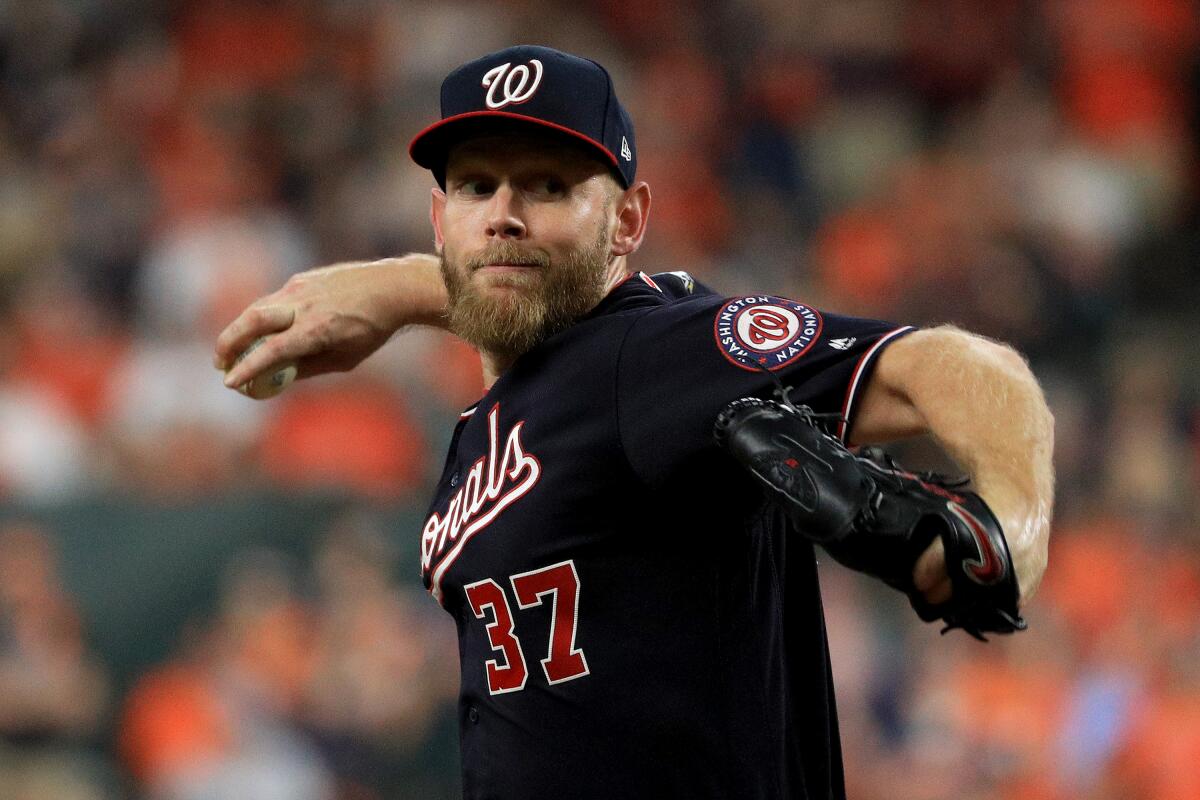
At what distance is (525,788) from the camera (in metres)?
2.24

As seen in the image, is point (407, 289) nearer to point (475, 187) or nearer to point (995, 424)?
point (475, 187)

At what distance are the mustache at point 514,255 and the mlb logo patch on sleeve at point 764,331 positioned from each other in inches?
14.6

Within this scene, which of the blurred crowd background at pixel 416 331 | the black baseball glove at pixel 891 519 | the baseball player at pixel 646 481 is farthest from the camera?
the blurred crowd background at pixel 416 331

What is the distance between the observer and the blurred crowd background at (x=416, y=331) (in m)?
5.53

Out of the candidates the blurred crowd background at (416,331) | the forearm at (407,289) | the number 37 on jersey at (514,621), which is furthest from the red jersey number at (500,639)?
the blurred crowd background at (416,331)

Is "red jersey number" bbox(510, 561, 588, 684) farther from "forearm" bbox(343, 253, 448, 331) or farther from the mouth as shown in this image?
"forearm" bbox(343, 253, 448, 331)

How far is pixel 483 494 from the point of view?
2.37m

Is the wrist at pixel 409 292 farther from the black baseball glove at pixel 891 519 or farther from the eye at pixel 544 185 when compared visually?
the black baseball glove at pixel 891 519

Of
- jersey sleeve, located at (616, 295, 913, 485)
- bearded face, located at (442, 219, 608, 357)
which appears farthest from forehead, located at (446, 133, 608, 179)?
jersey sleeve, located at (616, 295, 913, 485)

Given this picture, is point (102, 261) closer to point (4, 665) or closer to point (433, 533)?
point (4, 665)

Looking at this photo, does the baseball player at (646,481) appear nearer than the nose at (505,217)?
Yes

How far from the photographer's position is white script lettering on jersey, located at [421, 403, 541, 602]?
230cm

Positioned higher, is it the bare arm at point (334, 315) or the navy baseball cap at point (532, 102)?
the navy baseball cap at point (532, 102)

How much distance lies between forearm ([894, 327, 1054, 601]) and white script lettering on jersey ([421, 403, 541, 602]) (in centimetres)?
61
